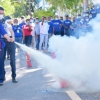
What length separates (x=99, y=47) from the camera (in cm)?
673

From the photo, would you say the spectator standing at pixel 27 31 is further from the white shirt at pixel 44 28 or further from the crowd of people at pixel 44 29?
the white shirt at pixel 44 28

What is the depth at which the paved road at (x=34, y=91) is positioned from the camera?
6.04 m

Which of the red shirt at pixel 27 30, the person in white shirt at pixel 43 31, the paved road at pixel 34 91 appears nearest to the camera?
the paved road at pixel 34 91

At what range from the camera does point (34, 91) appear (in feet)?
21.8

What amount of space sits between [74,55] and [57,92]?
97 centimetres

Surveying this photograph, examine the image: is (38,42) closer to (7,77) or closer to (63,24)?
(63,24)

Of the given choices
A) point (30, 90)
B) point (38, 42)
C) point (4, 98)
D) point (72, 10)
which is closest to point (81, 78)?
point (30, 90)

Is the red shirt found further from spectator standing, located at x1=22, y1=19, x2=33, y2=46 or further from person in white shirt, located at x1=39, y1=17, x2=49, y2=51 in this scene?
person in white shirt, located at x1=39, y1=17, x2=49, y2=51

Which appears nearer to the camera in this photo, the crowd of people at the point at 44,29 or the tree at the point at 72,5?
the crowd of people at the point at 44,29

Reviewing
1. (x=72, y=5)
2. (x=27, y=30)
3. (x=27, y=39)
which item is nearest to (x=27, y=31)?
(x=27, y=30)

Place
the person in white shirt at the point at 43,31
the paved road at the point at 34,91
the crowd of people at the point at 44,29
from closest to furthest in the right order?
the paved road at the point at 34,91
the crowd of people at the point at 44,29
the person in white shirt at the point at 43,31

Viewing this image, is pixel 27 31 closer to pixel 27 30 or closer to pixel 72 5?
pixel 27 30

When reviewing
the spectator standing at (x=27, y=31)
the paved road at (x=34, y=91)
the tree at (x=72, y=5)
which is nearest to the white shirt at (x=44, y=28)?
the spectator standing at (x=27, y=31)

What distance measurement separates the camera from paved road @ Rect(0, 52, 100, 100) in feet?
19.8
